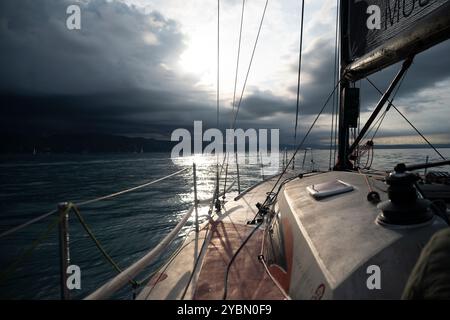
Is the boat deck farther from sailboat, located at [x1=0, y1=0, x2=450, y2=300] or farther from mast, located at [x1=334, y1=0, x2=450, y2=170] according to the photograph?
mast, located at [x1=334, y1=0, x2=450, y2=170]

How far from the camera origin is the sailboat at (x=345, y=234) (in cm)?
159

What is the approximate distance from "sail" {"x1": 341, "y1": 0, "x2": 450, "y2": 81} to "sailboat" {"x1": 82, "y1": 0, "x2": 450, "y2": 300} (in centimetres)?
1

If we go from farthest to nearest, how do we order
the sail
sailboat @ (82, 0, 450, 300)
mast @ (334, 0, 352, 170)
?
mast @ (334, 0, 352, 170)
the sail
sailboat @ (82, 0, 450, 300)

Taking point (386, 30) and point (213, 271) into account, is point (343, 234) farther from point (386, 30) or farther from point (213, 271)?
point (386, 30)

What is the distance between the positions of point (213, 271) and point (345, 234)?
1.92m

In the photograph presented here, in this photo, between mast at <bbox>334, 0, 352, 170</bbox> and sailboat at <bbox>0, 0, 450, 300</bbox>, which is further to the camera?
mast at <bbox>334, 0, 352, 170</bbox>

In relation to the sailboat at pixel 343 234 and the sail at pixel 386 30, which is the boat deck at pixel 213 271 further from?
the sail at pixel 386 30

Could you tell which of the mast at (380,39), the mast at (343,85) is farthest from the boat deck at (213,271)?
the mast at (380,39)

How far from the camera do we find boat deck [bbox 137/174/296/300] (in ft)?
8.70

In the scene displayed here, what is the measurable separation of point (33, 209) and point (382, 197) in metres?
20.6

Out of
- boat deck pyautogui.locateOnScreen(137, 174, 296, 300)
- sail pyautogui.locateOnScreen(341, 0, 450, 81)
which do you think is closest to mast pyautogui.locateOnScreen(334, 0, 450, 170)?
sail pyautogui.locateOnScreen(341, 0, 450, 81)

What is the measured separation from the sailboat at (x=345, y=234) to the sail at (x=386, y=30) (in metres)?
0.01
